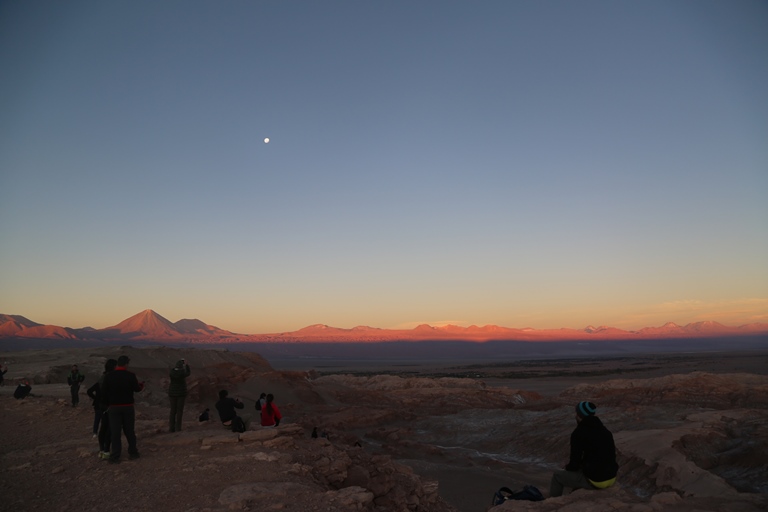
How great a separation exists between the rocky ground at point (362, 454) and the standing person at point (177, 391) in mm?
409

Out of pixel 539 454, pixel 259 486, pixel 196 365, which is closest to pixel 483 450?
pixel 539 454

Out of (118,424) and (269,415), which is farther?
(269,415)

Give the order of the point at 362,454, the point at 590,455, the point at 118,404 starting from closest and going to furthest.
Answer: the point at 590,455, the point at 118,404, the point at 362,454

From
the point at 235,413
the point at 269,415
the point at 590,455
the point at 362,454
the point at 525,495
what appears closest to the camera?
the point at 590,455

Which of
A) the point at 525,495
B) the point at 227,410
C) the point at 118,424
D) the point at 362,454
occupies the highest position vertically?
the point at 118,424

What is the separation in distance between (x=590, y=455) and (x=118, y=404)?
8345 mm

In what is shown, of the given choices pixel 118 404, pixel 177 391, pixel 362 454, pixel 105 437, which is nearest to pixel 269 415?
pixel 177 391

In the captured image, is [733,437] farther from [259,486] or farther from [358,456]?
[259,486]

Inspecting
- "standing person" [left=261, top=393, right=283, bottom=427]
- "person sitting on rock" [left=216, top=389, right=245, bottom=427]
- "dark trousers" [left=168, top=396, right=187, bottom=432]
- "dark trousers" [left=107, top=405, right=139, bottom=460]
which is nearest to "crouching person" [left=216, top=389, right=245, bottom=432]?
"person sitting on rock" [left=216, top=389, right=245, bottom=427]

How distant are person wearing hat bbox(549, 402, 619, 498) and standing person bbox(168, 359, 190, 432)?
28.1 ft

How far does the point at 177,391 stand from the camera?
432 inches

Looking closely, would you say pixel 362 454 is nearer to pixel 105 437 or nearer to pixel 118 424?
pixel 118 424

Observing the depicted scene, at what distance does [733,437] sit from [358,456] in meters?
14.2

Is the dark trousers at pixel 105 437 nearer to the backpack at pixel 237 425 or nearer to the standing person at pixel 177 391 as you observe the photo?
the standing person at pixel 177 391
